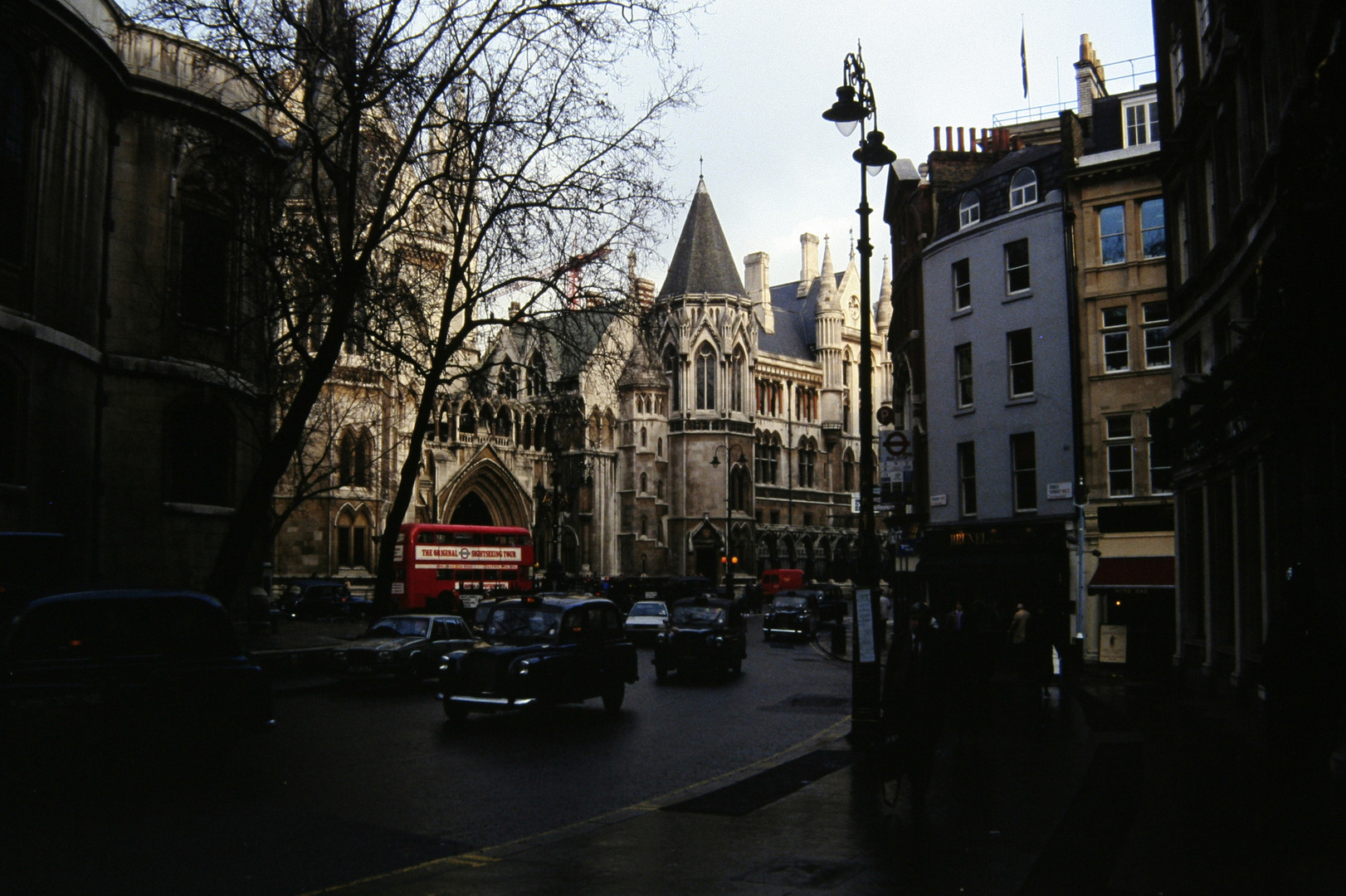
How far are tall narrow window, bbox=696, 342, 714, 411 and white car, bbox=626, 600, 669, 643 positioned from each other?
139 ft

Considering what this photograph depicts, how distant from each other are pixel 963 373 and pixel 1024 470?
3.99 meters

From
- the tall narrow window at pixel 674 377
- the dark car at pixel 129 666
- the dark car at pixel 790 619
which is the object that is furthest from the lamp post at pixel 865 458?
the tall narrow window at pixel 674 377

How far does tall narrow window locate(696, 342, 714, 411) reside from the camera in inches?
2928

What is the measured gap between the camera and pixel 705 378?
7456cm

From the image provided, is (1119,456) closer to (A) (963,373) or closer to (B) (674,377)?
(A) (963,373)

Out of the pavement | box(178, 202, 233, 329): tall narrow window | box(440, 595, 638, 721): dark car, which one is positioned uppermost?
box(178, 202, 233, 329): tall narrow window

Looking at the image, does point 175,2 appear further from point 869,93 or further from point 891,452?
point 891,452

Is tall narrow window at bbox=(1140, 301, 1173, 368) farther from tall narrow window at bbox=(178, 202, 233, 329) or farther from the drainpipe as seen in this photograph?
the drainpipe

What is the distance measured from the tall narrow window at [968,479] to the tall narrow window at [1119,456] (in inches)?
167

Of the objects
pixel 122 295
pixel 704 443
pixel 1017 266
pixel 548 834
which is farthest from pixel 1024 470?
pixel 704 443

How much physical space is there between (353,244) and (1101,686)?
1556 cm

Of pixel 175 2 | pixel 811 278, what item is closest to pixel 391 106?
pixel 175 2

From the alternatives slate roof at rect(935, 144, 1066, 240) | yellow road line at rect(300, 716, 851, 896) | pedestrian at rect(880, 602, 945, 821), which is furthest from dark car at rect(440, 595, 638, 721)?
slate roof at rect(935, 144, 1066, 240)

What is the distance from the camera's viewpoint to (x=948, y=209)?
109 ft
